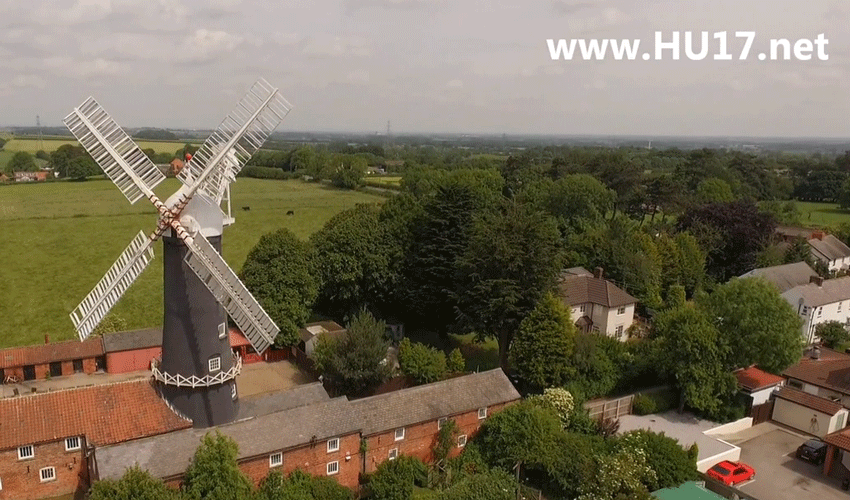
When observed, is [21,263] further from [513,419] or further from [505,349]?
[513,419]

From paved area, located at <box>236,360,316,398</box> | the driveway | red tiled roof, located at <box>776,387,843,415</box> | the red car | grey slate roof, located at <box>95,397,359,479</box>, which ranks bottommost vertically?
paved area, located at <box>236,360,316,398</box>

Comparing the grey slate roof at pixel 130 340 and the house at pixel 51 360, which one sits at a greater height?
the grey slate roof at pixel 130 340

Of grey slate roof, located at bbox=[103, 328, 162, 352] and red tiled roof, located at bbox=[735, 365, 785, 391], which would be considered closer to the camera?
red tiled roof, located at bbox=[735, 365, 785, 391]

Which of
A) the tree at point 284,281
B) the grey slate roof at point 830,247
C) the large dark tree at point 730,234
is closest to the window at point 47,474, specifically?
the tree at point 284,281

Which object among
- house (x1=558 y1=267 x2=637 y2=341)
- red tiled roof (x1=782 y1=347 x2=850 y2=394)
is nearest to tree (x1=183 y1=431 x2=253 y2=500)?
house (x1=558 y1=267 x2=637 y2=341)

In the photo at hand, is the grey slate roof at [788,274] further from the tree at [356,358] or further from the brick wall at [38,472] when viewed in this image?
the brick wall at [38,472]

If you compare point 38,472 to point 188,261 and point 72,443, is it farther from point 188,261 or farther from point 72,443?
point 188,261

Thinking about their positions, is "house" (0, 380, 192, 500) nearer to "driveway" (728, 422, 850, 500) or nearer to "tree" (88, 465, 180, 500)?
"tree" (88, 465, 180, 500)
